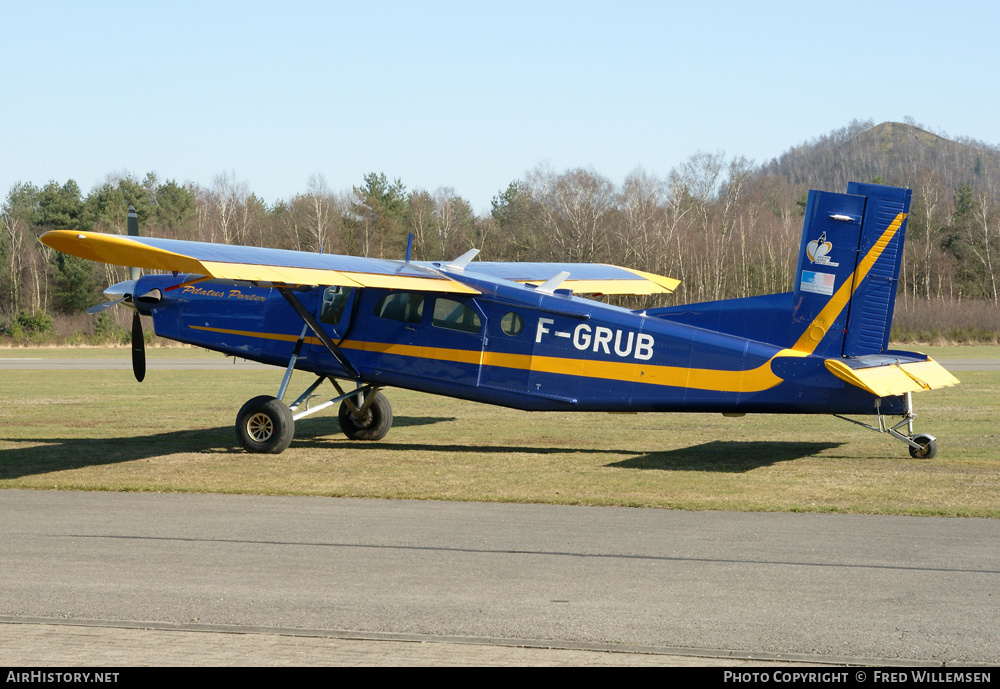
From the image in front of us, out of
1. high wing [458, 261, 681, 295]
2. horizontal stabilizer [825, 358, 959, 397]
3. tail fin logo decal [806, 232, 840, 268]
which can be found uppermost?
tail fin logo decal [806, 232, 840, 268]

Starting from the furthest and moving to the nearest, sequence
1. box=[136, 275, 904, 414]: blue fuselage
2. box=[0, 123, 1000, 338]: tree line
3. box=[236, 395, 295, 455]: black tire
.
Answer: box=[0, 123, 1000, 338]: tree line, box=[236, 395, 295, 455]: black tire, box=[136, 275, 904, 414]: blue fuselage

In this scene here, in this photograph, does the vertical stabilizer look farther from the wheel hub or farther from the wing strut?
the wheel hub

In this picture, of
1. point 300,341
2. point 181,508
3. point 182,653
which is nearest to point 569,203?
point 300,341

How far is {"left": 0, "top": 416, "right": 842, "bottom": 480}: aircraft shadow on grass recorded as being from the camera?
13070 millimetres

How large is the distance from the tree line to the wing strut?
50146mm

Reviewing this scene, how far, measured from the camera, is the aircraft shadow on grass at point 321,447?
42.9 feet

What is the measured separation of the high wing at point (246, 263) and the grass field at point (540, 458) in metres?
2.48

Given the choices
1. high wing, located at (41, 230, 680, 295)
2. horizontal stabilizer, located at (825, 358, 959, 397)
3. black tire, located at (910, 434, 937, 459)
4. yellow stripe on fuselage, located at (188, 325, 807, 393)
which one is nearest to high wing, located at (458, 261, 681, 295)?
high wing, located at (41, 230, 680, 295)

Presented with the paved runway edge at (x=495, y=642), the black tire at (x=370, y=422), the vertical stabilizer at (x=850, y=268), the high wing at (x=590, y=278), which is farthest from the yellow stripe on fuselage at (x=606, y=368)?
the paved runway edge at (x=495, y=642)

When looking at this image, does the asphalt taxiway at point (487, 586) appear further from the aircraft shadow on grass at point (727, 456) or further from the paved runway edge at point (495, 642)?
the aircraft shadow on grass at point (727, 456)

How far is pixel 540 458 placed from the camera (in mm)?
13805

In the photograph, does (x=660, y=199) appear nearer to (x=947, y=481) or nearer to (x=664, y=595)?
(x=947, y=481)

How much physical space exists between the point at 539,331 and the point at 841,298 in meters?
4.05

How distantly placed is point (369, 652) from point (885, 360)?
29.5 ft
